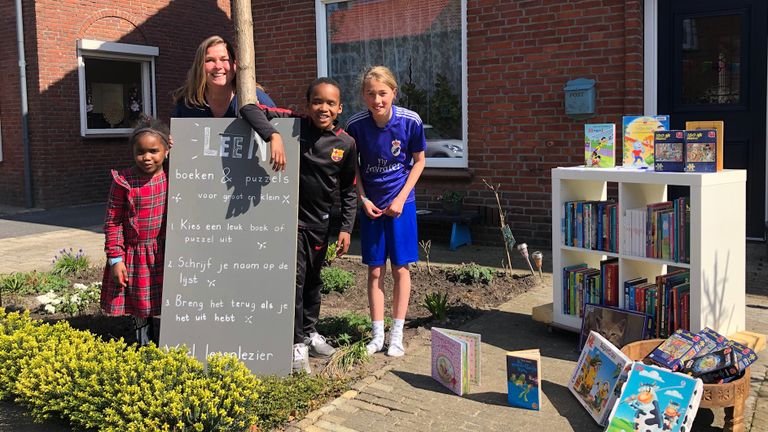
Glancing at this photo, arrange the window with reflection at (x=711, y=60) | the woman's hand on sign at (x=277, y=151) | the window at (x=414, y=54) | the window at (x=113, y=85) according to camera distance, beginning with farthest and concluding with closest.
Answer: the window at (x=113, y=85) → the window at (x=414, y=54) → the window with reflection at (x=711, y=60) → the woman's hand on sign at (x=277, y=151)

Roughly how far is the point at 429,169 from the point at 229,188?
4.75 meters

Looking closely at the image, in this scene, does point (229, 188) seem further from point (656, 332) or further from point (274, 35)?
point (274, 35)

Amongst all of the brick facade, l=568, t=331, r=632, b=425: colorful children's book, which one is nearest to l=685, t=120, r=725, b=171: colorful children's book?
l=568, t=331, r=632, b=425: colorful children's book

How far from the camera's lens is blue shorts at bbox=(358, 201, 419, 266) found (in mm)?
4539

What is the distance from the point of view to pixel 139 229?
4.22m

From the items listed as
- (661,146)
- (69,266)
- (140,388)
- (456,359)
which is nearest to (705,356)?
(456,359)

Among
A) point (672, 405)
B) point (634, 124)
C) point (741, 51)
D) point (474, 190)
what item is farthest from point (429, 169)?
point (672, 405)

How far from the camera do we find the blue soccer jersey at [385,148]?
448 centimetres

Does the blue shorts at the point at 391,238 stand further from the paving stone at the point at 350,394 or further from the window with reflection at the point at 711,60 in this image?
the window with reflection at the point at 711,60

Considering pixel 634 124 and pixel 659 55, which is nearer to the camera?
pixel 634 124

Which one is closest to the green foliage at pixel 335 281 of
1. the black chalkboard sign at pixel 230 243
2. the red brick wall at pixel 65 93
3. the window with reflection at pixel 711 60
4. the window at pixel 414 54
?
the black chalkboard sign at pixel 230 243

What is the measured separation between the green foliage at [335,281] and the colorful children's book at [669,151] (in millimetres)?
3030

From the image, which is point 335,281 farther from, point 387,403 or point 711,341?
point 711,341

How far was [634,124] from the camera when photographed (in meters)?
4.74
